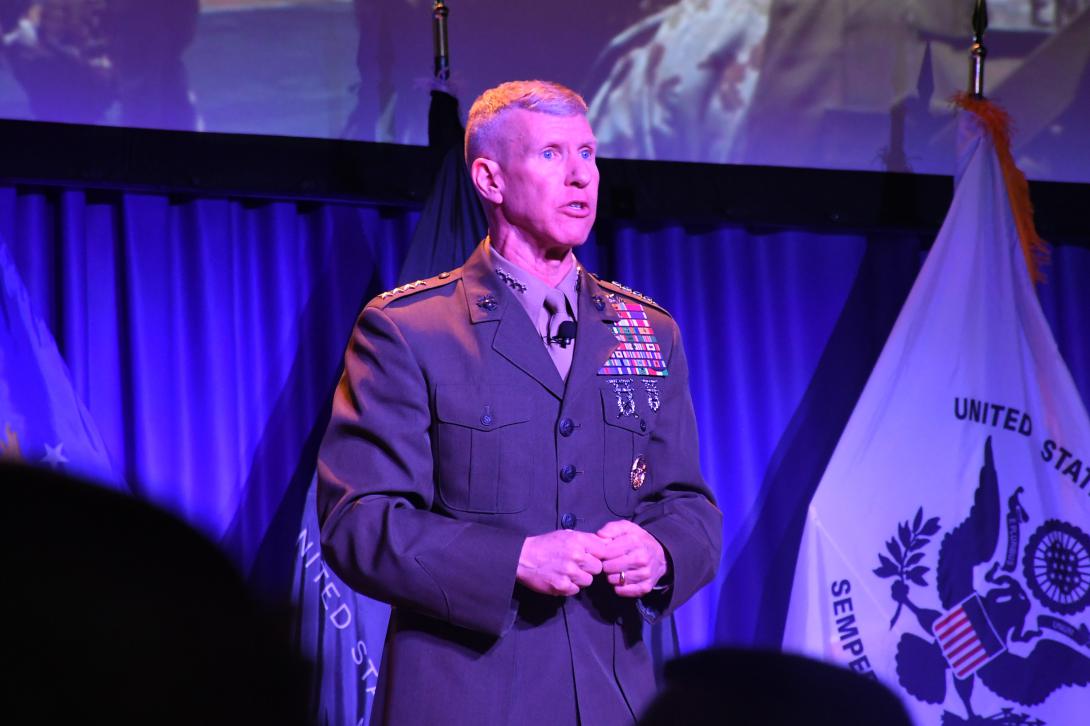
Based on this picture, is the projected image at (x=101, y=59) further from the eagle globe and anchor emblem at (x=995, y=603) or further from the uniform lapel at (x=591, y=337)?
the eagle globe and anchor emblem at (x=995, y=603)

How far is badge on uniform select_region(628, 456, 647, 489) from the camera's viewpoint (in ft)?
6.39

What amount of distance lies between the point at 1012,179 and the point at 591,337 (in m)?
2.14

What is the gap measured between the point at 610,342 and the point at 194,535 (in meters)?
1.53

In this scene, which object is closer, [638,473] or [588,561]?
[588,561]

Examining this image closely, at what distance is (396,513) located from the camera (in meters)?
1.75

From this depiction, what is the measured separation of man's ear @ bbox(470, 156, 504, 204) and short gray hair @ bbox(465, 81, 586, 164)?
0.09 ft

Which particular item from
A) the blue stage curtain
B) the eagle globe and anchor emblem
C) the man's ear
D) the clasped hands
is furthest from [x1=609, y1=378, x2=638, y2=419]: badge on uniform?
the eagle globe and anchor emblem

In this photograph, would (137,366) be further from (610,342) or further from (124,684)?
(124,684)

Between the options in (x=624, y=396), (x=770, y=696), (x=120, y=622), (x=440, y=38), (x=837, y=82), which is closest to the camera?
(x=120, y=622)

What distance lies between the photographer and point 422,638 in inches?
71.4

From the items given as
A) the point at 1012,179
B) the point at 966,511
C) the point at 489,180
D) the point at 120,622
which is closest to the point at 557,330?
the point at 489,180

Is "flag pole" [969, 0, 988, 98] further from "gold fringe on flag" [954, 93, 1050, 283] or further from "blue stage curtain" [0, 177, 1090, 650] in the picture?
"blue stage curtain" [0, 177, 1090, 650]

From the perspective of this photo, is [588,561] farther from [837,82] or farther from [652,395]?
[837,82]

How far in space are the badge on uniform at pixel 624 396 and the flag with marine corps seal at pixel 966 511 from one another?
162cm
